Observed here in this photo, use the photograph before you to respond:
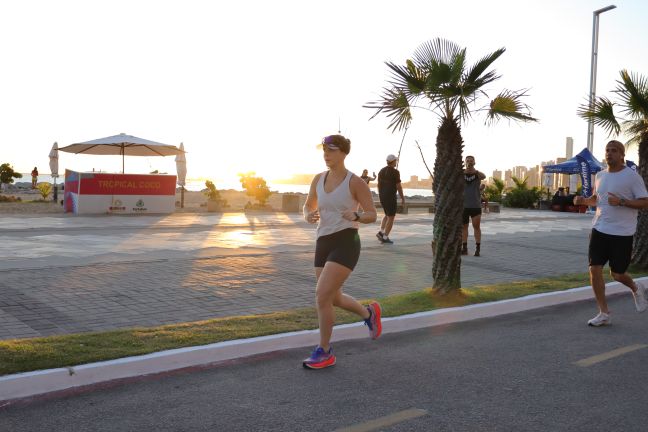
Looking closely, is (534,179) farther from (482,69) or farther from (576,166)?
(482,69)

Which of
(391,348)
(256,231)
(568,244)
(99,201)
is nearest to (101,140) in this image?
(99,201)

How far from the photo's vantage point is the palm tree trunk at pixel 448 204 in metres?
7.61

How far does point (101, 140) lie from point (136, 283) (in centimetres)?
1668

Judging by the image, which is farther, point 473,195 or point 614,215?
point 473,195

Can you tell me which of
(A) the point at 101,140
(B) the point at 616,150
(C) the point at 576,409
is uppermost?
(A) the point at 101,140

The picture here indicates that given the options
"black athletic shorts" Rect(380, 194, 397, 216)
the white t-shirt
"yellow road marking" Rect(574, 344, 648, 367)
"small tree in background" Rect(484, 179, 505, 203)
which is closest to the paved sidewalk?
"black athletic shorts" Rect(380, 194, 397, 216)

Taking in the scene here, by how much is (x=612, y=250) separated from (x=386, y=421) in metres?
3.66

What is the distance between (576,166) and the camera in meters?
32.7

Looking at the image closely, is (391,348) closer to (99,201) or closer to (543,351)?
(543,351)

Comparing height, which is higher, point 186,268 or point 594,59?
point 594,59

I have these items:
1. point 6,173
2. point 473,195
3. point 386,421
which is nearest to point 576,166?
point 473,195

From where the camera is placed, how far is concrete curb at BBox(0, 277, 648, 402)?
4.31 metres

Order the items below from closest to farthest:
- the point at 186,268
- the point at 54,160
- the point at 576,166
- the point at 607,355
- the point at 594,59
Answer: the point at 607,355 < the point at 186,268 < the point at 54,160 < the point at 594,59 < the point at 576,166

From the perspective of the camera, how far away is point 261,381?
4.68 metres
